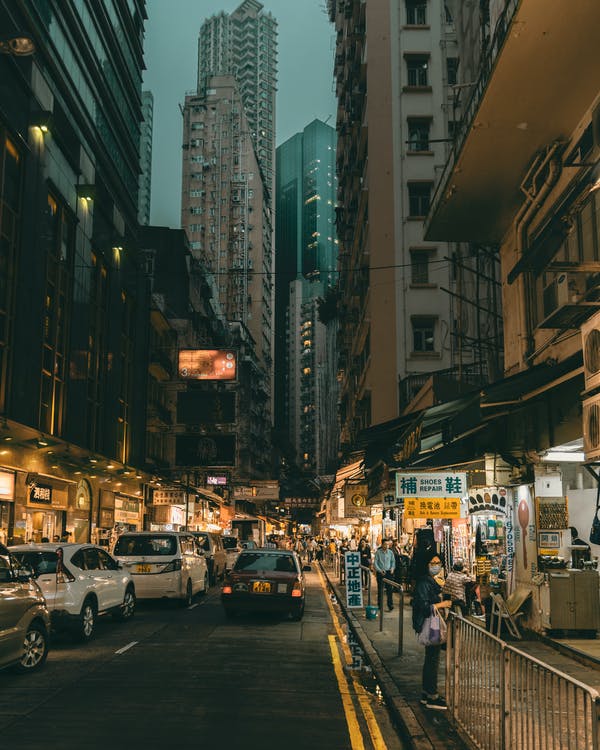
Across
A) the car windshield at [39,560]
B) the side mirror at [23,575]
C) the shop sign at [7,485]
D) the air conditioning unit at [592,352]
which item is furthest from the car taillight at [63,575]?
the shop sign at [7,485]

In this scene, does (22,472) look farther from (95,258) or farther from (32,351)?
(95,258)

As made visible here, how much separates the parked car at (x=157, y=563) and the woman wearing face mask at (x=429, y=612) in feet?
38.6

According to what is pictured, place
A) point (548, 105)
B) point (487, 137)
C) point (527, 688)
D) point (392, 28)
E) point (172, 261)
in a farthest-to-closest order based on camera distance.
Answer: point (172, 261)
point (392, 28)
point (487, 137)
point (548, 105)
point (527, 688)

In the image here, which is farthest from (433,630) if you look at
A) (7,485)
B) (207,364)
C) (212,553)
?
(207,364)

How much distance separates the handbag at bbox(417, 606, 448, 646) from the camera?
8.94 meters

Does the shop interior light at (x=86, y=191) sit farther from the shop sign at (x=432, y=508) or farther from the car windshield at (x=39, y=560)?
the shop sign at (x=432, y=508)

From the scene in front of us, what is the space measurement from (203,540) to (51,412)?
6956mm

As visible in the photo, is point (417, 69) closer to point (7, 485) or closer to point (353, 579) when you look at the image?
point (7, 485)

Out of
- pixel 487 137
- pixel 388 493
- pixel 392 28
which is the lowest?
pixel 388 493

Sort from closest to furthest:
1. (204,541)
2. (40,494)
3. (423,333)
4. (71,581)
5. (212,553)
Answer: (71,581)
(40,494)
(204,541)
(212,553)
(423,333)

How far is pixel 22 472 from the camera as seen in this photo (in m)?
25.3

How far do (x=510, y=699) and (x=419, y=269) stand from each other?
3157 centimetres

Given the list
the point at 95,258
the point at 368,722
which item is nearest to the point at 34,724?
the point at 368,722

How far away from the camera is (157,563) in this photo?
20.1m
